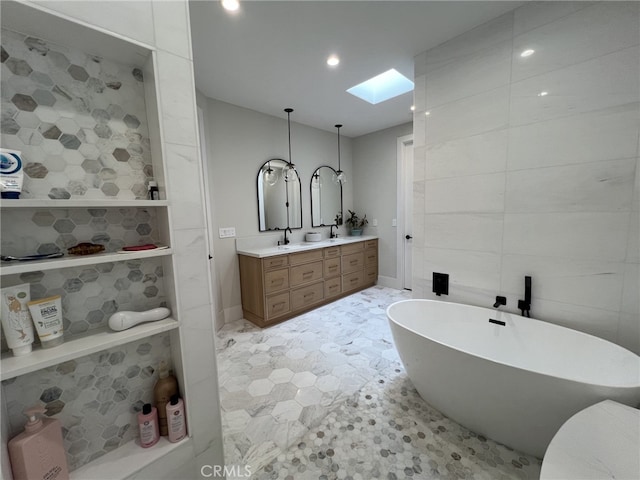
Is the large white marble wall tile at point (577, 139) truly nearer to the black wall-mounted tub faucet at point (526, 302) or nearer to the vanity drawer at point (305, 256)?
the black wall-mounted tub faucet at point (526, 302)

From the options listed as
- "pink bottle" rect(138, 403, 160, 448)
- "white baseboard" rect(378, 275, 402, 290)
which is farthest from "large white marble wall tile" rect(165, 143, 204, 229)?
"white baseboard" rect(378, 275, 402, 290)

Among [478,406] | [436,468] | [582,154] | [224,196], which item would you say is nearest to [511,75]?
[582,154]

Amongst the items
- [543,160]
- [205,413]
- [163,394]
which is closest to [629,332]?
[543,160]

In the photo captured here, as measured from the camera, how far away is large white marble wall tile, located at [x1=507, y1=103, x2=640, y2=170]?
55.3 inches

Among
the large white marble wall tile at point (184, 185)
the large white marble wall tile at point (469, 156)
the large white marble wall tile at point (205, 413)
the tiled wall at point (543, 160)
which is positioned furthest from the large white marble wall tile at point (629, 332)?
the large white marble wall tile at point (184, 185)

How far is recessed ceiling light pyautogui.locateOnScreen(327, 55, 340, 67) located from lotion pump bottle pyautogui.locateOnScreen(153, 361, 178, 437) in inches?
101

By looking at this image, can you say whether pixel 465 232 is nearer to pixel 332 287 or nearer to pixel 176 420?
pixel 332 287

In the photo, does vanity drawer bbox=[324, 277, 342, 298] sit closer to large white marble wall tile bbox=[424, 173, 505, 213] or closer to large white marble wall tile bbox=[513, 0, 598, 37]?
large white marble wall tile bbox=[424, 173, 505, 213]

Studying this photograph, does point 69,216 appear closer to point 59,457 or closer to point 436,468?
point 59,457

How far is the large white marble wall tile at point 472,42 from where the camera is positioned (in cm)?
174

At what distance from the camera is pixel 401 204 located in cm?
406

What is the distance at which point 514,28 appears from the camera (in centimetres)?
170

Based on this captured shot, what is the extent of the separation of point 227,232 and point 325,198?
5.94 ft

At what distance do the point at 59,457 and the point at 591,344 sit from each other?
8.63 feet
